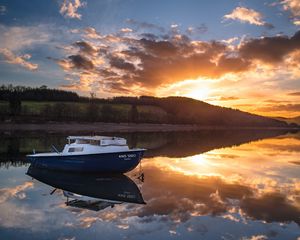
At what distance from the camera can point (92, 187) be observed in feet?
66.1

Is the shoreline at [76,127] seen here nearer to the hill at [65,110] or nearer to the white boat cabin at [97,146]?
the hill at [65,110]

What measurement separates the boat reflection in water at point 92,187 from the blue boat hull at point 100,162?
25.8 inches

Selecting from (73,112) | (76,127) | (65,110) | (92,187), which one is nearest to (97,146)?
(92,187)

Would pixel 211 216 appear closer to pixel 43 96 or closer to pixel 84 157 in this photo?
pixel 84 157

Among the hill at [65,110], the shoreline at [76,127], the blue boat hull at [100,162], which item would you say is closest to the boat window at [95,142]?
the blue boat hull at [100,162]

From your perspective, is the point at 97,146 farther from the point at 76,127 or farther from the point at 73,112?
the point at 73,112

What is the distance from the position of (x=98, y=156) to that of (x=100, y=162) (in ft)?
1.57

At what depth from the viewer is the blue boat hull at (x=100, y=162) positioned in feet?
75.5

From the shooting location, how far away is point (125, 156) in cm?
2334

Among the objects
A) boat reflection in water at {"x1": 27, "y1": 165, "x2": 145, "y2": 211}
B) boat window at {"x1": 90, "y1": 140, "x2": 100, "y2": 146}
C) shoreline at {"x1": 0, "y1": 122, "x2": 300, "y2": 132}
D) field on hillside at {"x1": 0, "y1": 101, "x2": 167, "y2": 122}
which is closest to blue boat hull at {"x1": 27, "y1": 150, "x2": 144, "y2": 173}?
boat reflection in water at {"x1": 27, "y1": 165, "x2": 145, "y2": 211}

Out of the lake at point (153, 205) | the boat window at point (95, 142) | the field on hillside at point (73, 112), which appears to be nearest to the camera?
the lake at point (153, 205)

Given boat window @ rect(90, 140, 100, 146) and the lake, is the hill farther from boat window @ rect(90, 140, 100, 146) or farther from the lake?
the lake

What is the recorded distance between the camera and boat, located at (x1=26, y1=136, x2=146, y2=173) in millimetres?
23016

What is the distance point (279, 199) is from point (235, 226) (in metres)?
6.14
